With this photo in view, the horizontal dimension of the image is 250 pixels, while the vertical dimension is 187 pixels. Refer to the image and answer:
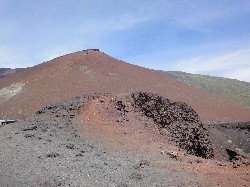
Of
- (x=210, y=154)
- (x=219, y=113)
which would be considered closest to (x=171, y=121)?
(x=210, y=154)

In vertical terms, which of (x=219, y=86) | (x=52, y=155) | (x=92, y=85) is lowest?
(x=52, y=155)

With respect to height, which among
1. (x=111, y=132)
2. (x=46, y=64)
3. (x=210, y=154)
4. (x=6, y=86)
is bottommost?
(x=210, y=154)

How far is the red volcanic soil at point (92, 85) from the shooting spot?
25.4 metres

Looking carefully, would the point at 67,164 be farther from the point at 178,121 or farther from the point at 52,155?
the point at 178,121

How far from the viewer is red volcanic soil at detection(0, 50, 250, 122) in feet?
83.2

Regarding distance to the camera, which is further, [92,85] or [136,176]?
[92,85]

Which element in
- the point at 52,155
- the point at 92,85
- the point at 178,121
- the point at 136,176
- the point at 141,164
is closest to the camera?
the point at 136,176

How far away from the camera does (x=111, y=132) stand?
11867 millimetres

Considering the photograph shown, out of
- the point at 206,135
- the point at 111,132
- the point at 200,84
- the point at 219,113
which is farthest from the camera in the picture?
the point at 200,84

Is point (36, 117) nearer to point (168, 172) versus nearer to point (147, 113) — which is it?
point (147, 113)

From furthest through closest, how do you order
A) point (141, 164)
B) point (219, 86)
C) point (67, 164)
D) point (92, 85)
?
point (219, 86) → point (92, 85) → point (141, 164) → point (67, 164)

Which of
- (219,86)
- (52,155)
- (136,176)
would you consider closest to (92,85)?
(52,155)

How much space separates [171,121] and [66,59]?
18.9m

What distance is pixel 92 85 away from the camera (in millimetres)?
27000
